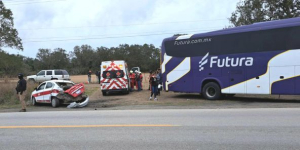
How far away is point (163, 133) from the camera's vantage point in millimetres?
7008

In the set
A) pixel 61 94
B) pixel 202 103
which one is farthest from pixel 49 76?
pixel 202 103

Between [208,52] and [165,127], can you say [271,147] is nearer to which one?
[165,127]

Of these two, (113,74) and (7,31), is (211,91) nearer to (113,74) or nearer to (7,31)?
(113,74)

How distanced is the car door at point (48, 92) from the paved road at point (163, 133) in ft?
21.8

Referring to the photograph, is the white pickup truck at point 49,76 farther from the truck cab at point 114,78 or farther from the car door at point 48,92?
the car door at point 48,92

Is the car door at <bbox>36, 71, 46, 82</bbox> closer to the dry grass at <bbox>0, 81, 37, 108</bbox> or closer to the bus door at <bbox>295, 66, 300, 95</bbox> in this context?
the dry grass at <bbox>0, 81, 37, 108</bbox>

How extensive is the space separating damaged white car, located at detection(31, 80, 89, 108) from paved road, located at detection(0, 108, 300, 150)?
5833mm

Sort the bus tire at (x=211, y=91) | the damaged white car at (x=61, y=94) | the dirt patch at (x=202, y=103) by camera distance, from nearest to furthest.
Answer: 1. the dirt patch at (x=202, y=103)
2. the damaged white car at (x=61, y=94)
3. the bus tire at (x=211, y=91)

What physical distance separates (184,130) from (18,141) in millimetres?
4088

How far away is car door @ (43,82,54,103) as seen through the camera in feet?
51.3

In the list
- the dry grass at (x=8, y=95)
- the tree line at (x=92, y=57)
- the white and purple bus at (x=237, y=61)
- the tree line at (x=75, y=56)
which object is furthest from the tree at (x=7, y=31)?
the tree line at (x=92, y=57)

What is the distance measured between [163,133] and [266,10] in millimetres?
24211

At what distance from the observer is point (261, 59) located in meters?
13.7

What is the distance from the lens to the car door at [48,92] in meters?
15.6
